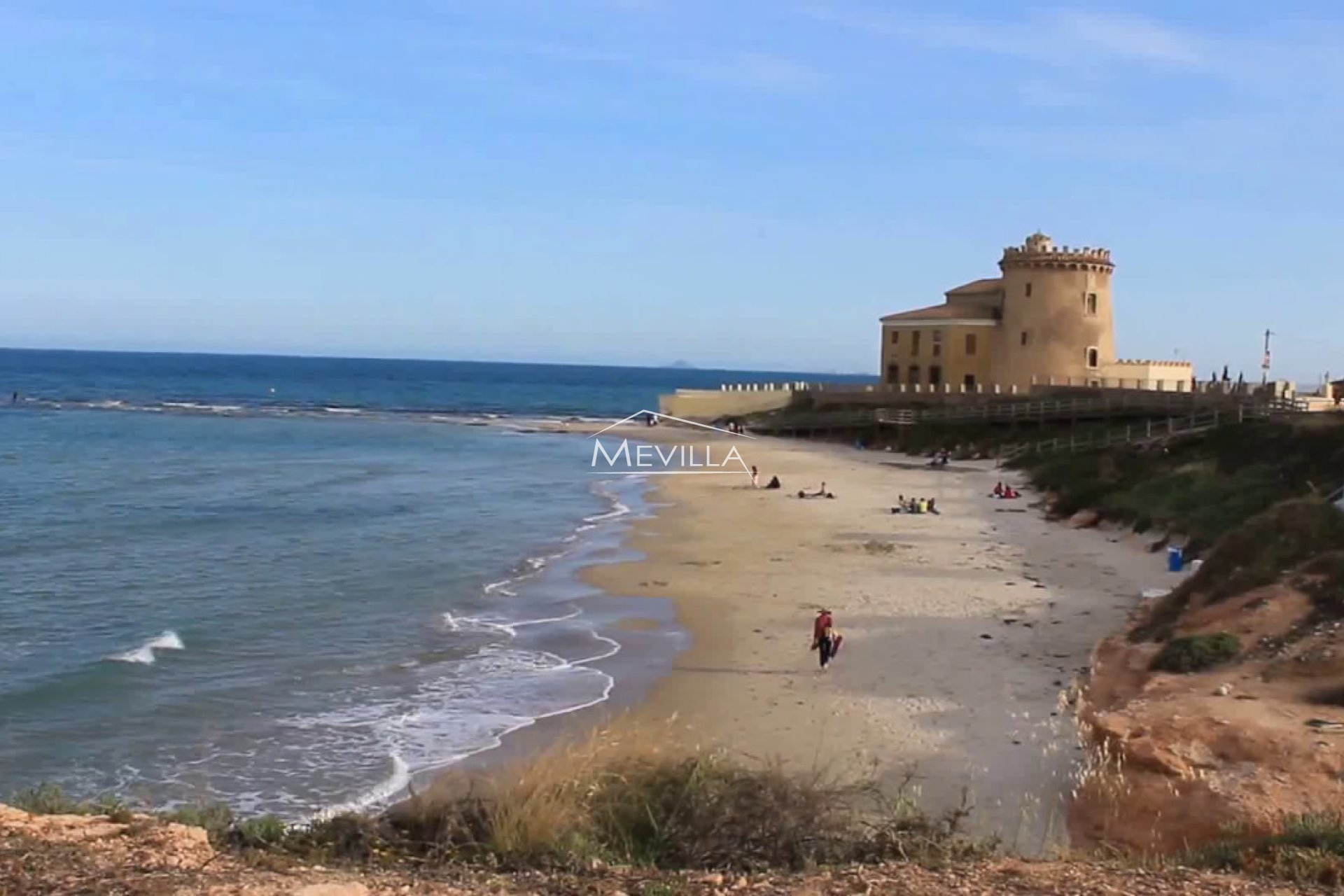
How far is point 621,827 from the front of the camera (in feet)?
23.2

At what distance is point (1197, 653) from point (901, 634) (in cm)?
445

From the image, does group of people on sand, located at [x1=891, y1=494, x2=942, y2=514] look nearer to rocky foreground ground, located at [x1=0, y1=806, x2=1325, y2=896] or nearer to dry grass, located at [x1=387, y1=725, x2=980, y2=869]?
dry grass, located at [x1=387, y1=725, x2=980, y2=869]

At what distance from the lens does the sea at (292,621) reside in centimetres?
1158

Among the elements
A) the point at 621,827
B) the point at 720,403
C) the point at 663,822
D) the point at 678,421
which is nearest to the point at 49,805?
the point at 621,827

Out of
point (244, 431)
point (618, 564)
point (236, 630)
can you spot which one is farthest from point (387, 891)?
point (244, 431)

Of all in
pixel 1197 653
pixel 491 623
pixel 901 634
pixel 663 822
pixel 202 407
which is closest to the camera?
pixel 663 822

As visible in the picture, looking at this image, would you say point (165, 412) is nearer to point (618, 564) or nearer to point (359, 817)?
point (618, 564)

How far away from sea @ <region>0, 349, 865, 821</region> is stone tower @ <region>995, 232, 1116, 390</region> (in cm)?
2035

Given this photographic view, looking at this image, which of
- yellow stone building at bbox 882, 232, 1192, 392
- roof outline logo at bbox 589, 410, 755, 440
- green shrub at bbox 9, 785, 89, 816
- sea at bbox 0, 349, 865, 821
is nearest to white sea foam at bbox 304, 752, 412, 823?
sea at bbox 0, 349, 865, 821

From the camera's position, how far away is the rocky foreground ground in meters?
5.64

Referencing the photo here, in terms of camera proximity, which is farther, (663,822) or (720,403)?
(720,403)

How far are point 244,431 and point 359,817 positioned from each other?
58790 mm

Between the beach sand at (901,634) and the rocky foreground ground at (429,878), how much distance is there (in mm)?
1588

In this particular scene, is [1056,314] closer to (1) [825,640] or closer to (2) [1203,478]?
(2) [1203,478]
